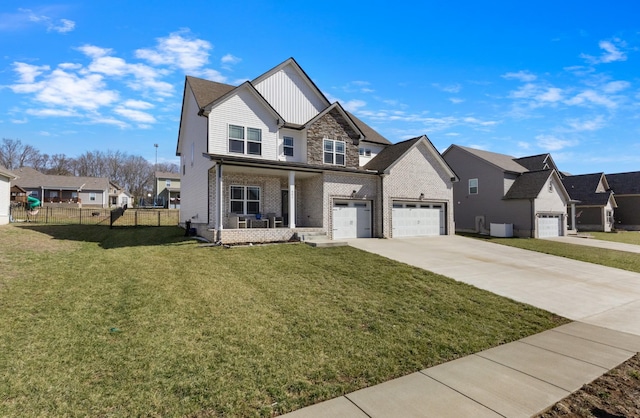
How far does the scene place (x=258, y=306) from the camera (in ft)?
23.1

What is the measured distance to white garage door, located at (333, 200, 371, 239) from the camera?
18.5 meters

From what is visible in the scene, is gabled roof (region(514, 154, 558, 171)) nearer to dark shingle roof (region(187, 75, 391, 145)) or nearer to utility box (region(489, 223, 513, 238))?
utility box (region(489, 223, 513, 238))

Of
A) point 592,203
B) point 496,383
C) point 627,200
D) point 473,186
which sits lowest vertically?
point 496,383

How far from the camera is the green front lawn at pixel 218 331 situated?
12.6 ft

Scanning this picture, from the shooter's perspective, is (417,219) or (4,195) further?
(4,195)

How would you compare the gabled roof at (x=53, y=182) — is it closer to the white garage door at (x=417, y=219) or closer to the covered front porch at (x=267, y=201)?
the covered front porch at (x=267, y=201)

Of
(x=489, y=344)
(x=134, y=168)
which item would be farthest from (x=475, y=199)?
(x=134, y=168)

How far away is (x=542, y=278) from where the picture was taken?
36.7 feet

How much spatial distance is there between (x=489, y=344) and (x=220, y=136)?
48.8 ft

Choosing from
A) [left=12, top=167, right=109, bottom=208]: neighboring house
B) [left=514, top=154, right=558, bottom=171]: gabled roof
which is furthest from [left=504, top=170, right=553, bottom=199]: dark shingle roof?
[left=12, top=167, right=109, bottom=208]: neighboring house

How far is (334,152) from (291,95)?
4335 millimetres

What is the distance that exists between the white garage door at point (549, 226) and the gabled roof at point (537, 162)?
6128 mm

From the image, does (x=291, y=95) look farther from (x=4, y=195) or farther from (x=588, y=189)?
(x=588, y=189)

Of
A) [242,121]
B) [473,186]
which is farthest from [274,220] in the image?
[473,186]
